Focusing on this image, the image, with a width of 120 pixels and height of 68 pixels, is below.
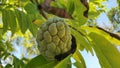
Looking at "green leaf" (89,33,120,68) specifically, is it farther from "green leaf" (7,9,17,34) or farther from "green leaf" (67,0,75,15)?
"green leaf" (7,9,17,34)

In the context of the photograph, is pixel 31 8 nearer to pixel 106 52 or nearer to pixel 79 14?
pixel 79 14

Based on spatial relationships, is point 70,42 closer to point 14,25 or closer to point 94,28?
point 94,28

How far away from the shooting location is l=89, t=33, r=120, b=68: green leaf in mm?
1376

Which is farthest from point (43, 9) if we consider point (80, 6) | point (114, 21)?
point (114, 21)

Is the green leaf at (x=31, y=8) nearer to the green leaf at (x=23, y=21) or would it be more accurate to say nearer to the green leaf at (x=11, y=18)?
the green leaf at (x=23, y=21)

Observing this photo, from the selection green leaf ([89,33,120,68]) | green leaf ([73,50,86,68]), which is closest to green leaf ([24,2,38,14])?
green leaf ([73,50,86,68])

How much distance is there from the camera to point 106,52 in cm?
141

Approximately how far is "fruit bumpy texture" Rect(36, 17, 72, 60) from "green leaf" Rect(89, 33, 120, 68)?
0.49 feet

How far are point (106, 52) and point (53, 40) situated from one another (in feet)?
0.87

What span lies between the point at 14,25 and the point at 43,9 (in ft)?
3.74

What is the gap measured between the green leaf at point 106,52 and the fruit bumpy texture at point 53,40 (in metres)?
0.15

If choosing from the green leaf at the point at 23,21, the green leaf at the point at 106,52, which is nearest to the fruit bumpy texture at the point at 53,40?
the green leaf at the point at 106,52

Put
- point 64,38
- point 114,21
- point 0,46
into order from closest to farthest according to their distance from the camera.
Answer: point 64,38
point 0,46
point 114,21

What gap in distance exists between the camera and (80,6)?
5.09ft
